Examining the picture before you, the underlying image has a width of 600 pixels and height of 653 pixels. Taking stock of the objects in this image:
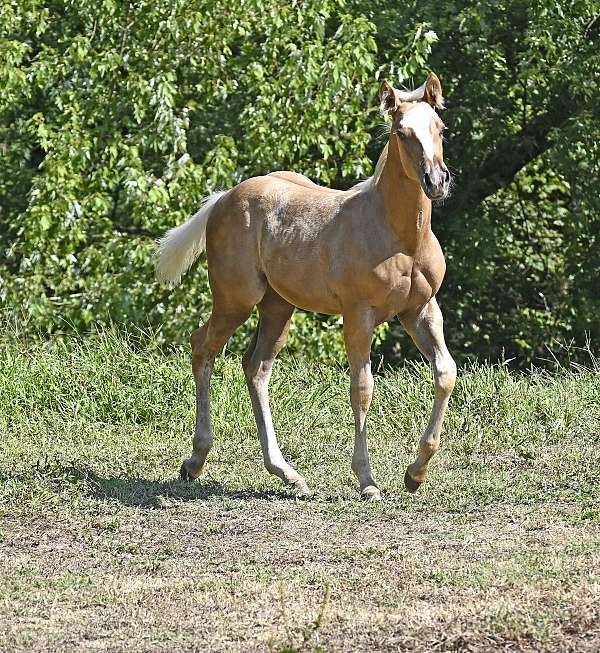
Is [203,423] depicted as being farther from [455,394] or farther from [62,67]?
[62,67]

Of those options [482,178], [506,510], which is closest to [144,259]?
[482,178]

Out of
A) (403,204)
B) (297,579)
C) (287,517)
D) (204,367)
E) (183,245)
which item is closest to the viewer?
(297,579)

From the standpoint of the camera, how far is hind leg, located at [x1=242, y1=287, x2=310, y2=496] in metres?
7.39

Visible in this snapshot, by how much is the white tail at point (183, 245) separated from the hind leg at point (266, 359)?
557 mm

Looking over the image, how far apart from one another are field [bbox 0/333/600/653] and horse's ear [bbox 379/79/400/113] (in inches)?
81.5

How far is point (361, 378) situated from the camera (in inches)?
266

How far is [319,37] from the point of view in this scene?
12195 mm

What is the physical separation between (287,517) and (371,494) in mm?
522

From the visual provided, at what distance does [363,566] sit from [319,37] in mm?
7838

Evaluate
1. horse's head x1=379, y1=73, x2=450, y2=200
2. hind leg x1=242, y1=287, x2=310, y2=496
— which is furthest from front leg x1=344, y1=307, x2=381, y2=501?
horse's head x1=379, y1=73, x2=450, y2=200

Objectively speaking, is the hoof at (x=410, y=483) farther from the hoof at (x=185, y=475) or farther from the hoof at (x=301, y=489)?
the hoof at (x=185, y=475)

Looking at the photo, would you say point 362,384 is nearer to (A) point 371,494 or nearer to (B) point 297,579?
(A) point 371,494

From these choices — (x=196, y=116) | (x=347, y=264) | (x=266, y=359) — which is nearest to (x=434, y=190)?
(x=347, y=264)

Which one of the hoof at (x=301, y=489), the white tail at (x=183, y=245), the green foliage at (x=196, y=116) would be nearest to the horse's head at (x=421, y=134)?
the white tail at (x=183, y=245)
